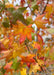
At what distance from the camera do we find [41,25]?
0.55m

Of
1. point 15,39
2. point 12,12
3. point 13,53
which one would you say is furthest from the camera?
point 15,39

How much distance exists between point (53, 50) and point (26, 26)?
0.70ft

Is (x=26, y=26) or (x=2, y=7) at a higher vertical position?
(x=2, y=7)

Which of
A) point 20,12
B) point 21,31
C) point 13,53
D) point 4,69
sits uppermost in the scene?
point 20,12

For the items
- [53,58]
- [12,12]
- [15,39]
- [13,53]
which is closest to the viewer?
[53,58]

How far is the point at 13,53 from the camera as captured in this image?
62cm

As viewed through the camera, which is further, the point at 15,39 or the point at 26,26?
the point at 15,39

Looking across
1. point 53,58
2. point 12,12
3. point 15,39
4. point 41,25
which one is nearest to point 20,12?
point 12,12

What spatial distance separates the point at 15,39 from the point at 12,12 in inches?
13.7

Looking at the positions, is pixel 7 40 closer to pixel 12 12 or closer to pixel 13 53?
pixel 13 53

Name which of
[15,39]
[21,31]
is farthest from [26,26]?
[15,39]

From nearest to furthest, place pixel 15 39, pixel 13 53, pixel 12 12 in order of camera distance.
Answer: pixel 12 12
pixel 13 53
pixel 15 39

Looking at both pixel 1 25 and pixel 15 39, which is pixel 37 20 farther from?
pixel 15 39

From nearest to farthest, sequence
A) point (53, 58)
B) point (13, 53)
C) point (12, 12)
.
Result: point (53, 58)
point (12, 12)
point (13, 53)
